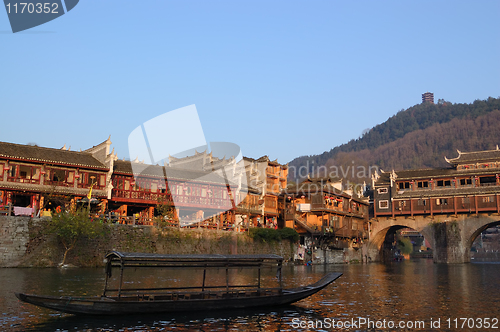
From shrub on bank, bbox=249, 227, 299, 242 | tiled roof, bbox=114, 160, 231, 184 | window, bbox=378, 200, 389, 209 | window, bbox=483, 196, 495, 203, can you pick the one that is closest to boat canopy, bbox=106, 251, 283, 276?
tiled roof, bbox=114, 160, 231, 184

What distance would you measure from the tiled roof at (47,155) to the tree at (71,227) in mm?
7554

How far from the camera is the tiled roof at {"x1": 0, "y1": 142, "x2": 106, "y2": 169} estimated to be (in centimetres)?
4734

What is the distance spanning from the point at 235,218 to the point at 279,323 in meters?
44.0

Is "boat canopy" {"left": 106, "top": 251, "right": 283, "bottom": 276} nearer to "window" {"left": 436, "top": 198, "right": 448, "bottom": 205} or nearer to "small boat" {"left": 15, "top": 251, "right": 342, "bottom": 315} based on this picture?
"small boat" {"left": 15, "top": 251, "right": 342, "bottom": 315}

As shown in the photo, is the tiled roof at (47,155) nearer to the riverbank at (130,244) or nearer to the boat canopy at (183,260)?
the riverbank at (130,244)

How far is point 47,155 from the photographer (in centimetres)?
4944

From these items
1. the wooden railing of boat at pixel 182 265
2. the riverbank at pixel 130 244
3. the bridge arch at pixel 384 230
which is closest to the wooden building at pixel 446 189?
the bridge arch at pixel 384 230

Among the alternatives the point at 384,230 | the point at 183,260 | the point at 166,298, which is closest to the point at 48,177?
the point at 183,260

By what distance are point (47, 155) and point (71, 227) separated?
456 inches

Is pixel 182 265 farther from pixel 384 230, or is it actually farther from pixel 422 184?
pixel 384 230

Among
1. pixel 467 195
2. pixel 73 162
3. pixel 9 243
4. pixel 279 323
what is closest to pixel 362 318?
pixel 279 323

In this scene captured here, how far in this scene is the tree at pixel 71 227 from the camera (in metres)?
41.8

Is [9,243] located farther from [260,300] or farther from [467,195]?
[467,195]

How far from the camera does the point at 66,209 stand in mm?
47188
